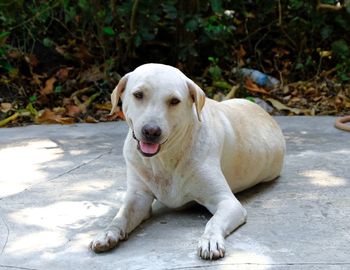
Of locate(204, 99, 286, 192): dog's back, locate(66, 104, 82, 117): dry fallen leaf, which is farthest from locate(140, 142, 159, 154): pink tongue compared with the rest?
locate(66, 104, 82, 117): dry fallen leaf

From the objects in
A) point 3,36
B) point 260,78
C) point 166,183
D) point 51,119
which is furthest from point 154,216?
point 3,36

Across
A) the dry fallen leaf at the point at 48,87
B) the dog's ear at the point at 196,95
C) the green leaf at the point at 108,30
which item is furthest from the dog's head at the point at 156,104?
the dry fallen leaf at the point at 48,87

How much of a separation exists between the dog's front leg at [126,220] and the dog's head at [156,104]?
38cm

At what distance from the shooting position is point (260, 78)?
8.67 metres

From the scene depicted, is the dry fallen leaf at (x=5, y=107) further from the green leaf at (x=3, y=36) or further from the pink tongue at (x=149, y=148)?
the pink tongue at (x=149, y=148)

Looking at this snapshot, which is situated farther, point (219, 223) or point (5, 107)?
point (5, 107)

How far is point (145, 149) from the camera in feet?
12.1

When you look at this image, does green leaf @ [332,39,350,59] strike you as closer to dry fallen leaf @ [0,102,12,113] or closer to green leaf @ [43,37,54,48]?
green leaf @ [43,37,54,48]

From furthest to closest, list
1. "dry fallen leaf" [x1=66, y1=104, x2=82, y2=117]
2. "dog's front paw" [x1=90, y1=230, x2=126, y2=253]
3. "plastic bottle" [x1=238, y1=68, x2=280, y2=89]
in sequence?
"plastic bottle" [x1=238, y1=68, x2=280, y2=89], "dry fallen leaf" [x1=66, y1=104, x2=82, y2=117], "dog's front paw" [x1=90, y1=230, x2=126, y2=253]

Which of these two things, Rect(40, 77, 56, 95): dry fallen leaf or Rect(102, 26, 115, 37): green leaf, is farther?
Rect(40, 77, 56, 95): dry fallen leaf

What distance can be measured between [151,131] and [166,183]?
0.54 m

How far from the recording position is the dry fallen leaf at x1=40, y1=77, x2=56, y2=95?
8.27 meters

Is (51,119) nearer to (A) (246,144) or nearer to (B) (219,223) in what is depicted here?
(A) (246,144)

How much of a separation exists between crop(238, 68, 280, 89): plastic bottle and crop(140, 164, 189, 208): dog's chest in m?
4.73
